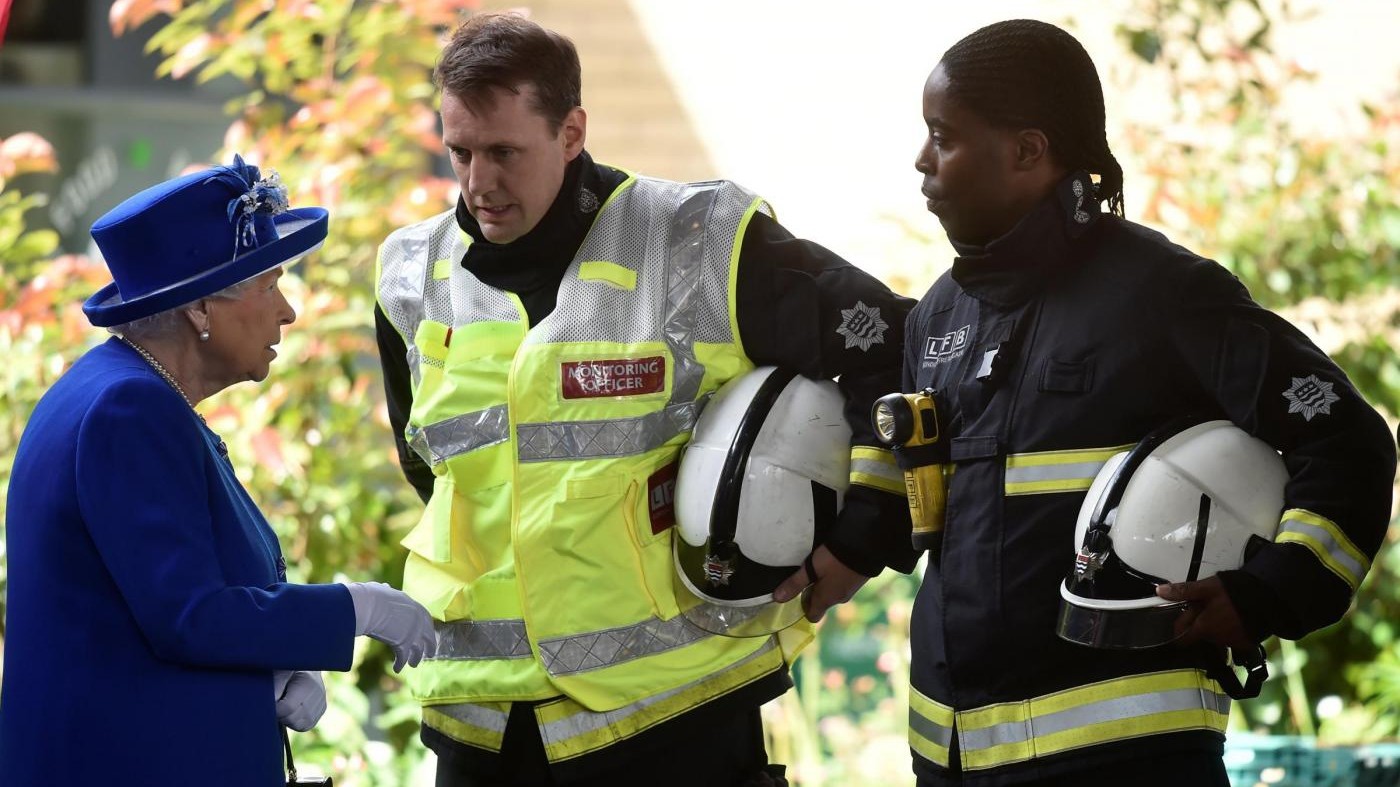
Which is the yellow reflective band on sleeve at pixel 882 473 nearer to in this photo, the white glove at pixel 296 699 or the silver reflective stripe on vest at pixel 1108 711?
the silver reflective stripe on vest at pixel 1108 711

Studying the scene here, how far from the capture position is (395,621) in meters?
2.58

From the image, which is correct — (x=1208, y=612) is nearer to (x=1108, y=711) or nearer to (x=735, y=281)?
(x=1108, y=711)

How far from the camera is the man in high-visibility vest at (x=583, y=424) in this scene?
2715 mm

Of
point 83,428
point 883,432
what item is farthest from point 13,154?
point 883,432

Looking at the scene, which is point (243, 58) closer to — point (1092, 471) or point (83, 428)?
point (83, 428)

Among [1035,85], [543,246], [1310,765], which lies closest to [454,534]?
[543,246]

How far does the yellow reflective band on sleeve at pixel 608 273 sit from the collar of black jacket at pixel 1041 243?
0.70m

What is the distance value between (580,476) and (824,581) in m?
0.46

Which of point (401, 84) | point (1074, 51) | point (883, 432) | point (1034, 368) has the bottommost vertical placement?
point (401, 84)

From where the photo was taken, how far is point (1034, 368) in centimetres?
229

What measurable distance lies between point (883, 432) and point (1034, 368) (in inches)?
10.2

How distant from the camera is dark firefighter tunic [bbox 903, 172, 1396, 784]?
6.93 feet

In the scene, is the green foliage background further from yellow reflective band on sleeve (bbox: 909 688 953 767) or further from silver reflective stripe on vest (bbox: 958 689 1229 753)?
silver reflective stripe on vest (bbox: 958 689 1229 753)

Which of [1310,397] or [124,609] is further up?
[1310,397]
